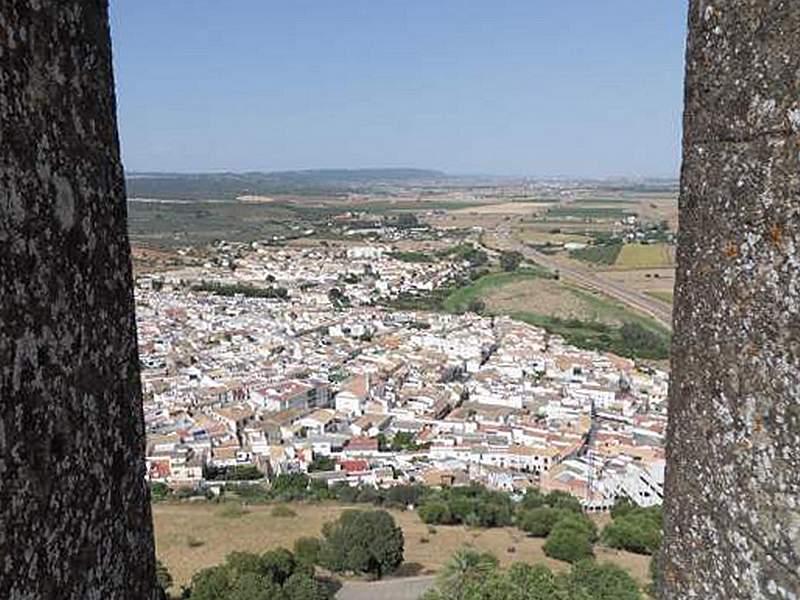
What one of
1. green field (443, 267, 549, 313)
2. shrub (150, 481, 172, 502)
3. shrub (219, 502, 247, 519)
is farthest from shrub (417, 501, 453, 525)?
green field (443, 267, 549, 313)

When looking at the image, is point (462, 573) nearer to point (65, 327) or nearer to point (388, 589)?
point (388, 589)

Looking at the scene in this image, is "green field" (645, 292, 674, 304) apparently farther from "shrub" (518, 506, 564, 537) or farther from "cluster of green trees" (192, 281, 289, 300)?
"shrub" (518, 506, 564, 537)

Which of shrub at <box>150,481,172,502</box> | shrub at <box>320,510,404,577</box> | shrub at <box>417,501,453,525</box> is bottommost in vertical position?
shrub at <box>150,481,172,502</box>

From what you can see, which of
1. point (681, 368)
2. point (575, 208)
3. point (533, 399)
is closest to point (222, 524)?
point (533, 399)

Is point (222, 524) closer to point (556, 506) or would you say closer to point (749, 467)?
point (556, 506)

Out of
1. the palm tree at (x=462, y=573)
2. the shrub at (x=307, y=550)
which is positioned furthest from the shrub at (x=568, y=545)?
the shrub at (x=307, y=550)

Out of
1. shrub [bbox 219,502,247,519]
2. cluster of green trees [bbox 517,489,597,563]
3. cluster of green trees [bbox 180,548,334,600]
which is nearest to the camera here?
cluster of green trees [bbox 180,548,334,600]
